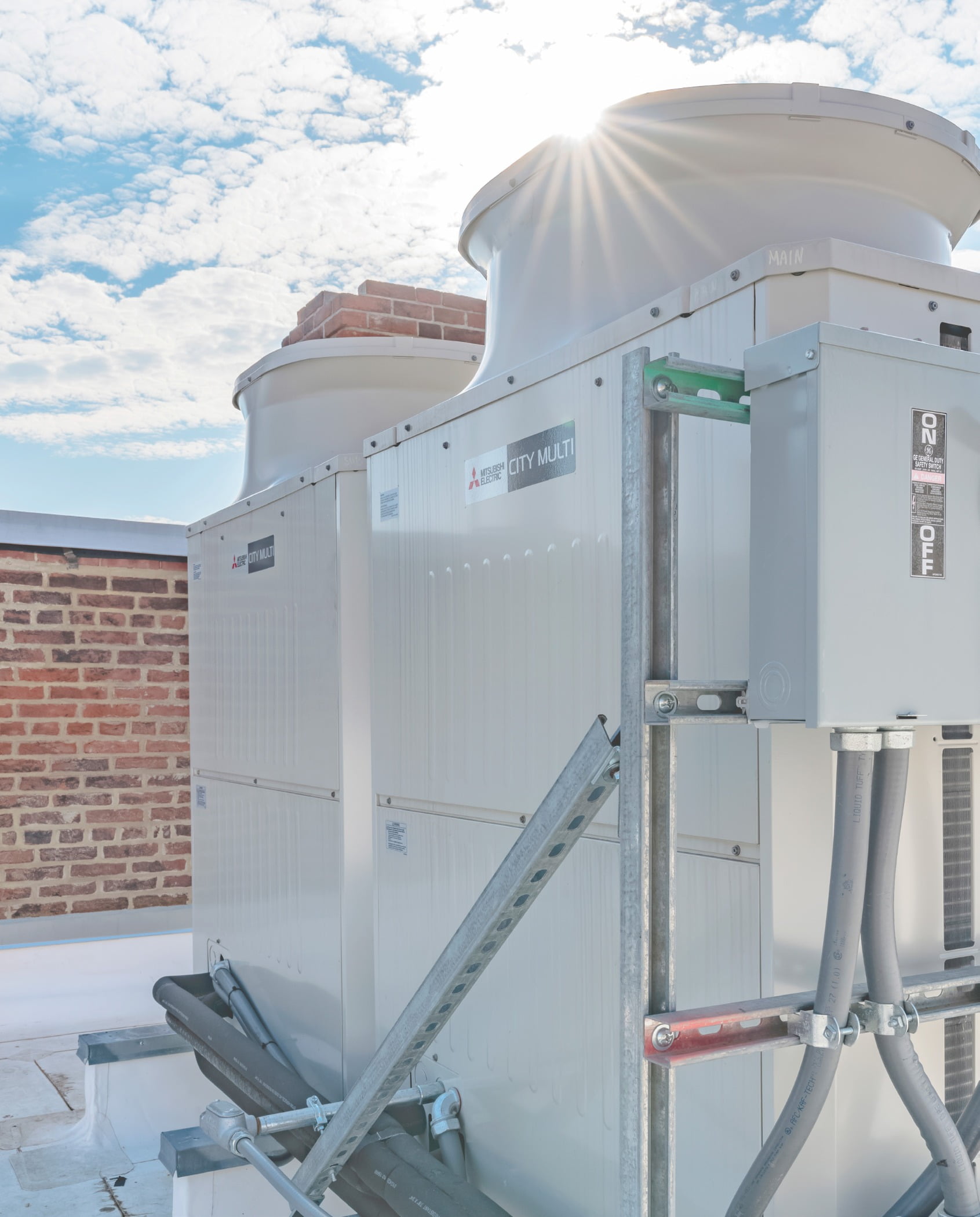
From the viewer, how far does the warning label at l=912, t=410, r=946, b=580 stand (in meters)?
1.32

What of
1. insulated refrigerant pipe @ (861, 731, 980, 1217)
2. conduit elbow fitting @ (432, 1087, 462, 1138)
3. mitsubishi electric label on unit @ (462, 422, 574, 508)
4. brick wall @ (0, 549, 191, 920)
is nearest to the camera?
insulated refrigerant pipe @ (861, 731, 980, 1217)

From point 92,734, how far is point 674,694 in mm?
5141

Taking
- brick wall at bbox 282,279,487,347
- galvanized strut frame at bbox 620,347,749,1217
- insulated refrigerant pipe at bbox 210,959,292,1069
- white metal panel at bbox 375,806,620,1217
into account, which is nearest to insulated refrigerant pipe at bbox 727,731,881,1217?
galvanized strut frame at bbox 620,347,749,1217

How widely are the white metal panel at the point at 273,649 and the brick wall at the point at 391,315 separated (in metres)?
0.82

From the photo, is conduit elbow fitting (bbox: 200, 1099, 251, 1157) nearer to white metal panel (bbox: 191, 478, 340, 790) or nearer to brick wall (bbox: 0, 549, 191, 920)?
white metal panel (bbox: 191, 478, 340, 790)

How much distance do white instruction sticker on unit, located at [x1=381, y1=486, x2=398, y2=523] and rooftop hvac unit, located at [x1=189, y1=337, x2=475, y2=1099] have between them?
0.57 feet

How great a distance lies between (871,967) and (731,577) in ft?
1.77

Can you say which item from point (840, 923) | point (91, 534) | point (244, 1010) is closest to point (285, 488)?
point (244, 1010)

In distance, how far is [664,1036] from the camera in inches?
47.5

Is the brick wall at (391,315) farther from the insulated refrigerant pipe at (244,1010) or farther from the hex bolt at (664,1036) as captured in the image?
the hex bolt at (664,1036)

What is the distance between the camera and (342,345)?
3400mm

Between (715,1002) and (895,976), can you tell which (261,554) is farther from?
(895,976)

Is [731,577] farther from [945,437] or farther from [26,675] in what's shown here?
[26,675]

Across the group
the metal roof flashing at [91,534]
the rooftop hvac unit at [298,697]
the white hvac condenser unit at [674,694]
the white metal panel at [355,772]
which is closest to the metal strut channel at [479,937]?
the white hvac condenser unit at [674,694]
